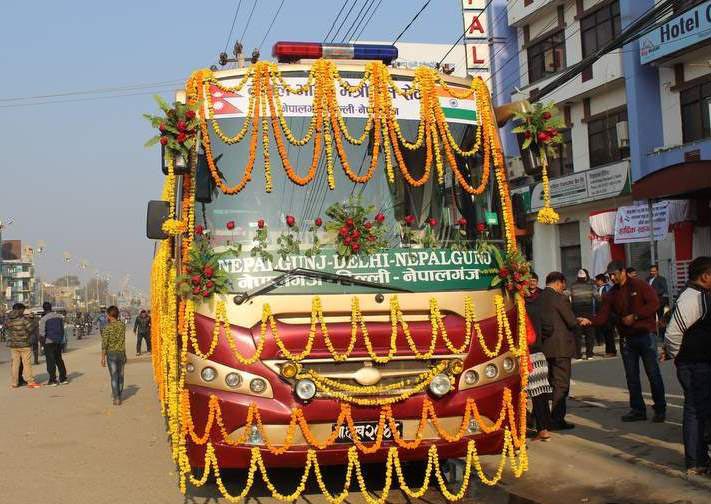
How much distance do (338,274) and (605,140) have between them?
66.4 ft

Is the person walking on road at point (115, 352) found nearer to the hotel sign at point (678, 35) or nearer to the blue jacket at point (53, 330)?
the blue jacket at point (53, 330)

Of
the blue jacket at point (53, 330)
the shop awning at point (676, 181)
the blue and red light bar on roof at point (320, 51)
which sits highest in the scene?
the blue and red light bar on roof at point (320, 51)

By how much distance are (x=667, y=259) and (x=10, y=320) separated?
16.2 m

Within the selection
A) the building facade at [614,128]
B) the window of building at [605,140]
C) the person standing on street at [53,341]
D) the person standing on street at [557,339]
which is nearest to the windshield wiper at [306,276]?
the person standing on street at [557,339]

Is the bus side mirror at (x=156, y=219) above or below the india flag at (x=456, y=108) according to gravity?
below

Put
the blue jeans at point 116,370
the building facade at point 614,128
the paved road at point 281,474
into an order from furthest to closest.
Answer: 1. the building facade at point 614,128
2. the blue jeans at point 116,370
3. the paved road at point 281,474

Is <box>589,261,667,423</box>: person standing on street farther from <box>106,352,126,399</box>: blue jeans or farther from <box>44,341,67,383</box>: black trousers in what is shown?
<box>44,341,67,383</box>: black trousers

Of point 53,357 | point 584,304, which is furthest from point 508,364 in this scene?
point 53,357

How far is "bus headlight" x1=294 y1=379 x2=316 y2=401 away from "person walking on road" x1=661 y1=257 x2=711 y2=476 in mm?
2995

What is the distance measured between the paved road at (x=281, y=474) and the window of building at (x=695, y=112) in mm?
9955

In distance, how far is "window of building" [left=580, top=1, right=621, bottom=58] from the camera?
22.6 metres

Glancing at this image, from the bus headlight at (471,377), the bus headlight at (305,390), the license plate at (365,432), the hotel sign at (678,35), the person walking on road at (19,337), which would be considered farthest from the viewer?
the hotel sign at (678,35)

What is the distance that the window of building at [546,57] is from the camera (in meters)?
25.5

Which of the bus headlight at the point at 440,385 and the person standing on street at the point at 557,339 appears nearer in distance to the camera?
the bus headlight at the point at 440,385
